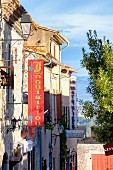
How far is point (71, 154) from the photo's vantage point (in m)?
37.6

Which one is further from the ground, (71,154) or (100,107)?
(100,107)

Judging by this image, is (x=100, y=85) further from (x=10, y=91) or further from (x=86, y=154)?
(x=86, y=154)

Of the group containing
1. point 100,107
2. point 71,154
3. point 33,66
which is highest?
point 33,66

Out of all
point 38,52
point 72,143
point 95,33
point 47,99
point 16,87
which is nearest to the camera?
point 95,33

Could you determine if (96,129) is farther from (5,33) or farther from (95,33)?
(5,33)

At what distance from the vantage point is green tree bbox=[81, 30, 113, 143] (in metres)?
14.4

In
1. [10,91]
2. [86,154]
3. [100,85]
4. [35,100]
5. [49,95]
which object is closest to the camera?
[100,85]

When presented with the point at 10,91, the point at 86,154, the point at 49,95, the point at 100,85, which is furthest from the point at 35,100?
the point at 49,95

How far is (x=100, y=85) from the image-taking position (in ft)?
47.6

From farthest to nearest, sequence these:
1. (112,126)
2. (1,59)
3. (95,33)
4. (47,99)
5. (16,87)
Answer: (47,99) < (16,87) < (1,59) < (95,33) < (112,126)

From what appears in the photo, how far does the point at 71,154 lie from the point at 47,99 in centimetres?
985

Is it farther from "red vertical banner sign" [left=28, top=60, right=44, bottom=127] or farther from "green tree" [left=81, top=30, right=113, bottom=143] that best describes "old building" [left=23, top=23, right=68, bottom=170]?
"green tree" [left=81, top=30, right=113, bottom=143]

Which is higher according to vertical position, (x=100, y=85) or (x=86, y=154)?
(x=100, y=85)

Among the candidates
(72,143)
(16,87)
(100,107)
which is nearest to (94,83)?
(100,107)
